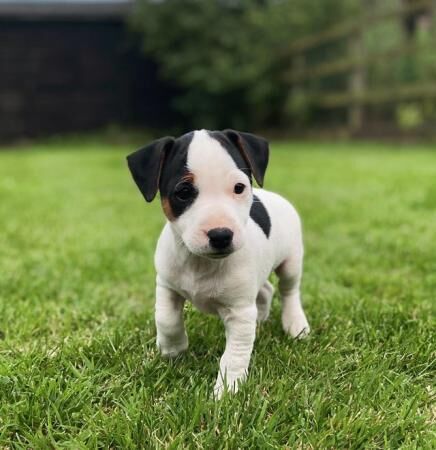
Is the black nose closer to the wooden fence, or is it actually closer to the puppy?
the puppy

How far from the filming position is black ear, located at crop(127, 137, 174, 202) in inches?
82.5

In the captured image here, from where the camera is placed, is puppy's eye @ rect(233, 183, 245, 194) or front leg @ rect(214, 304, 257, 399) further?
front leg @ rect(214, 304, 257, 399)

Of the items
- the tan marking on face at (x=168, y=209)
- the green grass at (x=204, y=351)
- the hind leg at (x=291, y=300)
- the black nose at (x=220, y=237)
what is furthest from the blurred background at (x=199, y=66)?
the black nose at (x=220, y=237)

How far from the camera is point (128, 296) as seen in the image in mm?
3467

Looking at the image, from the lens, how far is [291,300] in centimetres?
279

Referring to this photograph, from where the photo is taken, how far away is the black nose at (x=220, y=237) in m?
1.91

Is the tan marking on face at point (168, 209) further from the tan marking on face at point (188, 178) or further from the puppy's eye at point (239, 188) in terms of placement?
the puppy's eye at point (239, 188)

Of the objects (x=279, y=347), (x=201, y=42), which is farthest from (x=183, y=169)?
(x=201, y=42)

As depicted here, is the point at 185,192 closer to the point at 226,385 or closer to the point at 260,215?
the point at 260,215

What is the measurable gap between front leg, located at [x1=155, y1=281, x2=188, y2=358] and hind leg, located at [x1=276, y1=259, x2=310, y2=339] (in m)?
0.56

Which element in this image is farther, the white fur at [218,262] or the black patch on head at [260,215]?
the black patch on head at [260,215]

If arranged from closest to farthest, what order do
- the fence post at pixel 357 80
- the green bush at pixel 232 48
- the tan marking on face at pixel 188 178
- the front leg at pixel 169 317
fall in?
the tan marking on face at pixel 188 178, the front leg at pixel 169 317, the fence post at pixel 357 80, the green bush at pixel 232 48

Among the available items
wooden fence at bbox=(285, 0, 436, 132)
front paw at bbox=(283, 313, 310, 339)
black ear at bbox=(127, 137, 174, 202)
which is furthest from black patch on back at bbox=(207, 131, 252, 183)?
wooden fence at bbox=(285, 0, 436, 132)

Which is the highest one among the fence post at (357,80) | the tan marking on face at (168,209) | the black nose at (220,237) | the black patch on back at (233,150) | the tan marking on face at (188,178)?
the black patch on back at (233,150)
